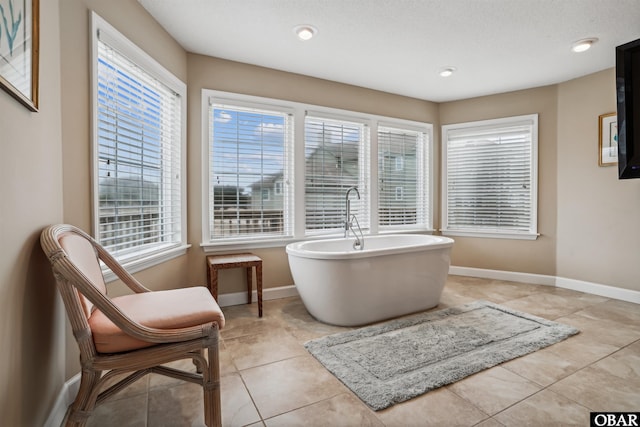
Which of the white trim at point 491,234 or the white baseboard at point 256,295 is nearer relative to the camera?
the white baseboard at point 256,295

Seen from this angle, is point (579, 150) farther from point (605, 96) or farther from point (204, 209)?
point (204, 209)

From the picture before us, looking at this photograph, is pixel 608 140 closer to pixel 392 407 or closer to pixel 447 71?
pixel 447 71

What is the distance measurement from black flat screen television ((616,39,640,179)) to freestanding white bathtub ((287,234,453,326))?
56.4 inches

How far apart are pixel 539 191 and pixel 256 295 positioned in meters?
3.66

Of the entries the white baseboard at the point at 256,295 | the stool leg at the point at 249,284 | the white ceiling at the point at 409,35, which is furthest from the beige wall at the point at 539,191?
the stool leg at the point at 249,284

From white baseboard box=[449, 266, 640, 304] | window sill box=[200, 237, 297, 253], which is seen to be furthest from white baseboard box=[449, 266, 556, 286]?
window sill box=[200, 237, 297, 253]

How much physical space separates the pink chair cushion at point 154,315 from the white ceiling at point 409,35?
2.04m

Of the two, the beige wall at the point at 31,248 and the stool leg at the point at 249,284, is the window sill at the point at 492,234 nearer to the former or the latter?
the stool leg at the point at 249,284

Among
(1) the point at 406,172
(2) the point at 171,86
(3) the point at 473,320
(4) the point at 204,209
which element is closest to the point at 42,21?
(2) the point at 171,86

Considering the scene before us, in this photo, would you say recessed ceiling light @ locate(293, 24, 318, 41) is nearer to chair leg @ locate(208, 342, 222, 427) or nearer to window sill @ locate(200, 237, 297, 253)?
window sill @ locate(200, 237, 297, 253)

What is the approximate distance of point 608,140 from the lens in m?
3.41

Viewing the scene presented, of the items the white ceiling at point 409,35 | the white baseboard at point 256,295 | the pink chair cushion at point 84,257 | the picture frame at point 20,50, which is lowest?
the white baseboard at point 256,295

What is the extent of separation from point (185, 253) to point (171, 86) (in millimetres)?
1496

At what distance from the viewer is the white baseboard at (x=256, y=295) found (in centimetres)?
323
